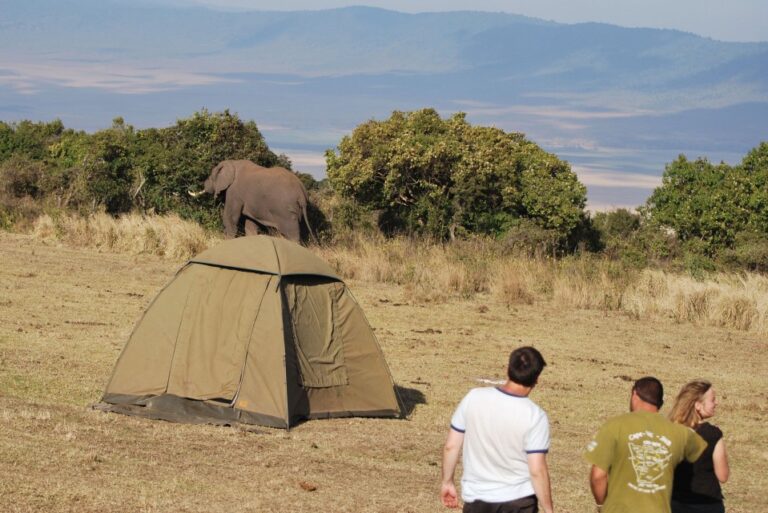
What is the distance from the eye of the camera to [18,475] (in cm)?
Result: 996

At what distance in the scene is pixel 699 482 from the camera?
763 cm

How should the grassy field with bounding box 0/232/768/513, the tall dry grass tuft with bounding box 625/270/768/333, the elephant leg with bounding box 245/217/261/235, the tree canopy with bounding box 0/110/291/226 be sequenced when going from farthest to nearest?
the tree canopy with bounding box 0/110/291/226 → the elephant leg with bounding box 245/217/261/235 → the tall dry grass tuft with bounding box 625/270/768/333 → the grassy field with bounding box 0/232/768/513

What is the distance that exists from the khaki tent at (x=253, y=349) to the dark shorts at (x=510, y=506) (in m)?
5.77

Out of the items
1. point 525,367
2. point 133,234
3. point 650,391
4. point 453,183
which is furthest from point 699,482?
point 453,183

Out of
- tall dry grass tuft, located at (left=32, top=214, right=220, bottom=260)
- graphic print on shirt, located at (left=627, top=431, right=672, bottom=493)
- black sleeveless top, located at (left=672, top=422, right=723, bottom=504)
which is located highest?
graphic print on shirt, located at (left=627, top=431, right=672, bottom=493)

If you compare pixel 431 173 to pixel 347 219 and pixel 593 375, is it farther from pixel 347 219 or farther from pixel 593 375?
pixel 593 375

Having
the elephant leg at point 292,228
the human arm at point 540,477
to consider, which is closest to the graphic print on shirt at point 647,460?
the human arm at point 540,477

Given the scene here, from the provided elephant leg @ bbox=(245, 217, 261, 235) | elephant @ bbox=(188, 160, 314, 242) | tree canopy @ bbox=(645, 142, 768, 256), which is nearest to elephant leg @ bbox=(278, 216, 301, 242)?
elephant @ bbox=(188, 160, 314, 242)

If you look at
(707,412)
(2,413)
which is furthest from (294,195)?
(707,412)

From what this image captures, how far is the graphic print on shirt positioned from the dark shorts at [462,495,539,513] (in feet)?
1.87

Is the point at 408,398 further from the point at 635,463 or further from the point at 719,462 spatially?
the point at 635,463

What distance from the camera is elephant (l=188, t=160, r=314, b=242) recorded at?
1069 inches

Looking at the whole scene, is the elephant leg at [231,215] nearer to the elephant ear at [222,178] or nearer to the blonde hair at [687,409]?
the elephant ear at [222,178]

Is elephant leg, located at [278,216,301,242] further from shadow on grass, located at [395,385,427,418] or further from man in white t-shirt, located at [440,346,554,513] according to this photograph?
man in white t-shirt, located at [440,346,554,513]
